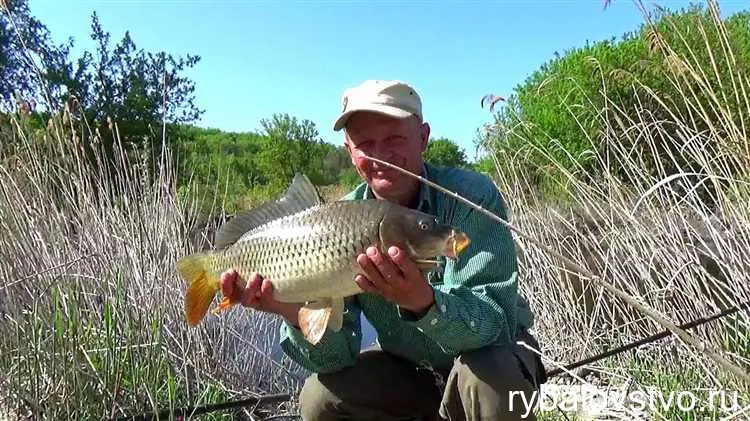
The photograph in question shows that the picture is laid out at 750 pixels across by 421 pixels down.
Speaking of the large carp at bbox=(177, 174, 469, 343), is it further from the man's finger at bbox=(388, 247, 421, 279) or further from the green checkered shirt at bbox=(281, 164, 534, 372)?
the green checkered shirt at bbox=(281, 164, 534, 372)

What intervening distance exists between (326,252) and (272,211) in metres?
0.26

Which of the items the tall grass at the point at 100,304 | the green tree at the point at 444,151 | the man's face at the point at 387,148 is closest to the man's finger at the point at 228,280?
the man's face at the point at 387,148

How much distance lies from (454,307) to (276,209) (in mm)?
391

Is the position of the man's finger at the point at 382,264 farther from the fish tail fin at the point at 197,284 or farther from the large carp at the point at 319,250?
the fish tail fin at the point at 197,284

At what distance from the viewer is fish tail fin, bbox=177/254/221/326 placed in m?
1.40

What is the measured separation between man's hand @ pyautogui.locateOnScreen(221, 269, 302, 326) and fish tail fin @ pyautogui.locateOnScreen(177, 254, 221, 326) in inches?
1.7

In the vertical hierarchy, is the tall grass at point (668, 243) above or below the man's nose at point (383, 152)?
below

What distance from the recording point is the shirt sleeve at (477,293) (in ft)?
4.27

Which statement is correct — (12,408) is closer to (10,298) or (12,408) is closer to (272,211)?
(10,298)

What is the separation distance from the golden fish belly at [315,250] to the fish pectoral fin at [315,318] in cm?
5

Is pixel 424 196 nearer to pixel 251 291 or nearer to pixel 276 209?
pixel 276 209

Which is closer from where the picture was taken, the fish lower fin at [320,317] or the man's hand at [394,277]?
the man's hand at [394,277]

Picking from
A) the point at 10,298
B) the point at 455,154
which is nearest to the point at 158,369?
the point at 10,298

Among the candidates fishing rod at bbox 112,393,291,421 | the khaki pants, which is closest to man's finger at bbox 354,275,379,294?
the khaki pants
